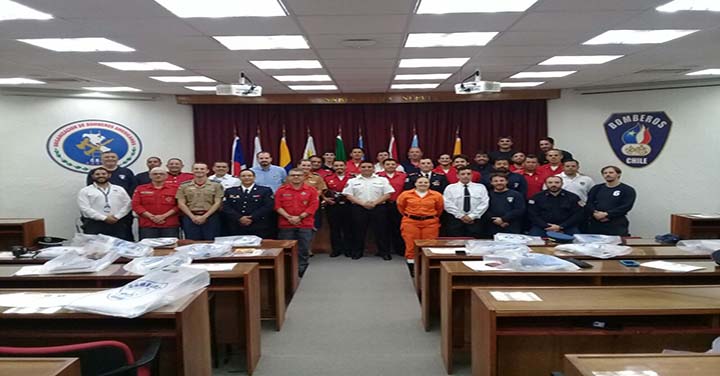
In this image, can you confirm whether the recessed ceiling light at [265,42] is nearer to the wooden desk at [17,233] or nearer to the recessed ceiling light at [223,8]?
the recessed ceiling light at [223,8]

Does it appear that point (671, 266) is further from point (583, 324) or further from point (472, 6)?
point (472, 6)

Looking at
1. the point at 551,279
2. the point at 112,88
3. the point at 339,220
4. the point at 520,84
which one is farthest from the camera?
the point at 112,88

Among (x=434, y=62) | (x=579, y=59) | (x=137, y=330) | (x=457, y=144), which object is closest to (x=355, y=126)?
(x=457, y=144)

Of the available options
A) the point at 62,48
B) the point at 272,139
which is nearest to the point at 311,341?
the point at 62,48

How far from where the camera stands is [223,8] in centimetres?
322

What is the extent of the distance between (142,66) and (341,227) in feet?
11.1

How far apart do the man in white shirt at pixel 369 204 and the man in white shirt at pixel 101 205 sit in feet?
9.53

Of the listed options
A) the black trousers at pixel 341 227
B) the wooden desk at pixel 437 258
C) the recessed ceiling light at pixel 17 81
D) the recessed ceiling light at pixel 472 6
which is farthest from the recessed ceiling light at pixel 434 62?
the recessed ceiling light at pixel 17 81

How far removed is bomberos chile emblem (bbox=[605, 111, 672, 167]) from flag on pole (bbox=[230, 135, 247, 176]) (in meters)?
6.50

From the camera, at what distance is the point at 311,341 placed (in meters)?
3.58

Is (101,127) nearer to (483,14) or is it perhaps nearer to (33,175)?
(33,175)

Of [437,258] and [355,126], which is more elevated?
[355,126]

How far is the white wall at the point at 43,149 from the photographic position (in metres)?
7.36

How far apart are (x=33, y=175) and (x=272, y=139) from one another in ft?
13.1
